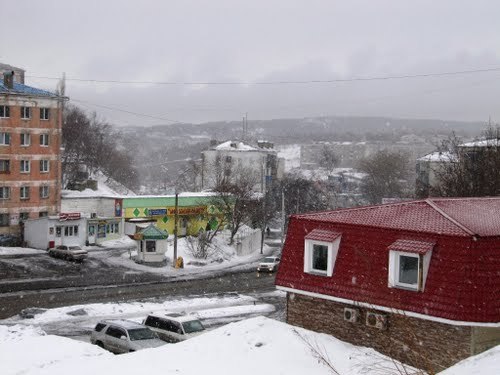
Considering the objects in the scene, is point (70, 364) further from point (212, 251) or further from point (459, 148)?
point (459, 148)

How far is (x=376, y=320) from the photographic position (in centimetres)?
1720

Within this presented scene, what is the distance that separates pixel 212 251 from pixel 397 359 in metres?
38.8

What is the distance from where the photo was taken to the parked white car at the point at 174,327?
1032 inches

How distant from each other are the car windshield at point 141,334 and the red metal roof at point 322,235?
865cm

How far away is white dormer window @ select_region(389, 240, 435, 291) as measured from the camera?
1602cm

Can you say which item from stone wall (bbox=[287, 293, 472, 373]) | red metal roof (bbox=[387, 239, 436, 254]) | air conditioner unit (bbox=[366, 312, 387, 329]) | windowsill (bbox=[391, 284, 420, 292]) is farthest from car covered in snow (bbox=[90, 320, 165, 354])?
red metal roof (bbox=[387, 239, 436, 254])

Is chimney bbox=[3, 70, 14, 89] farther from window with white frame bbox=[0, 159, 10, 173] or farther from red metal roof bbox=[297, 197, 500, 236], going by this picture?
red metal roof bbox=[297, 197, 500, 236]

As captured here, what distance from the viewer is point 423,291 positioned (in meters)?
15.9

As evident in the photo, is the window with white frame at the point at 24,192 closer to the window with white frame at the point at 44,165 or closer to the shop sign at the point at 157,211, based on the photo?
the window with white frame at the point at 44,165

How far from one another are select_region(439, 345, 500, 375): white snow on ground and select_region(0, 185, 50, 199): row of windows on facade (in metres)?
50.3

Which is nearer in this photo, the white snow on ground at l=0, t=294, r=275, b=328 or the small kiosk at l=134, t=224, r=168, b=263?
the white snow on ground at l=0, t=294, r=275, b=328

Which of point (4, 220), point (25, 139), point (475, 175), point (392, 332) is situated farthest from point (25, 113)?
point (392, 332)

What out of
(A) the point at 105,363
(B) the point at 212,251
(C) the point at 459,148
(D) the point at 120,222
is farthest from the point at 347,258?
Result: (C) the point at 459,148

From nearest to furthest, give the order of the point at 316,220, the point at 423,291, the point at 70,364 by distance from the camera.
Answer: the point at 423,291 < the point at 70,364 < the point at 316,220
